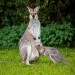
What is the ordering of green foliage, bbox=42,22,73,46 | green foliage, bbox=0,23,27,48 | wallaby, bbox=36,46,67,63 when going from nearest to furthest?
wallaby, bbox=36,46,67,63, green foliage, bbox=42,22,73,46, green foliage, bbox=0,23,27,48

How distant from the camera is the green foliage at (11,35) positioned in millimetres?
17156

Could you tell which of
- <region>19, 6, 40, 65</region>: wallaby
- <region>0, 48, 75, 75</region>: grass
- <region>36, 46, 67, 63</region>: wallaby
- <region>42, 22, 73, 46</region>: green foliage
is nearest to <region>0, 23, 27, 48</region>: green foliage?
<region>42, 22, 73, 46</region>: green foliage

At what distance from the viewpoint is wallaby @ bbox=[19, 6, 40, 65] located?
12570mm

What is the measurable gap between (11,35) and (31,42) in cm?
472

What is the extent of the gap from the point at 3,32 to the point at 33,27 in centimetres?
474

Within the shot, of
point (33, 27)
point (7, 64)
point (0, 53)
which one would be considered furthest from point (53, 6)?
point (7, 64)

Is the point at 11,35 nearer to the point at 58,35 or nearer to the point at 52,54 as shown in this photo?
the point at 58,35

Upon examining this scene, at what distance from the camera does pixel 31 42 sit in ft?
42.1

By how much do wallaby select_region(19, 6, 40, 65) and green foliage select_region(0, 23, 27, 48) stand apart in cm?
374

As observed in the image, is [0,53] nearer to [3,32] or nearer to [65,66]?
[3,32]

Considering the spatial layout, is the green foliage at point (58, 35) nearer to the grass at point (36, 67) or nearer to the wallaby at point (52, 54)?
the grass at point (36, 67)

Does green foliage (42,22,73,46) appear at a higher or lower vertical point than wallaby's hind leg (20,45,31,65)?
lower

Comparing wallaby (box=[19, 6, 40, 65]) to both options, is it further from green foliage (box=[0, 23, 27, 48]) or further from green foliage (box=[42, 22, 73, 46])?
green foliage (box=[0, 23, 27, 48])

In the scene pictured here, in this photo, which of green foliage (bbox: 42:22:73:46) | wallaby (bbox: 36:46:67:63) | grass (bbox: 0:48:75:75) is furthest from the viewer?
green foliage (bbox: 42:22:73:46)
